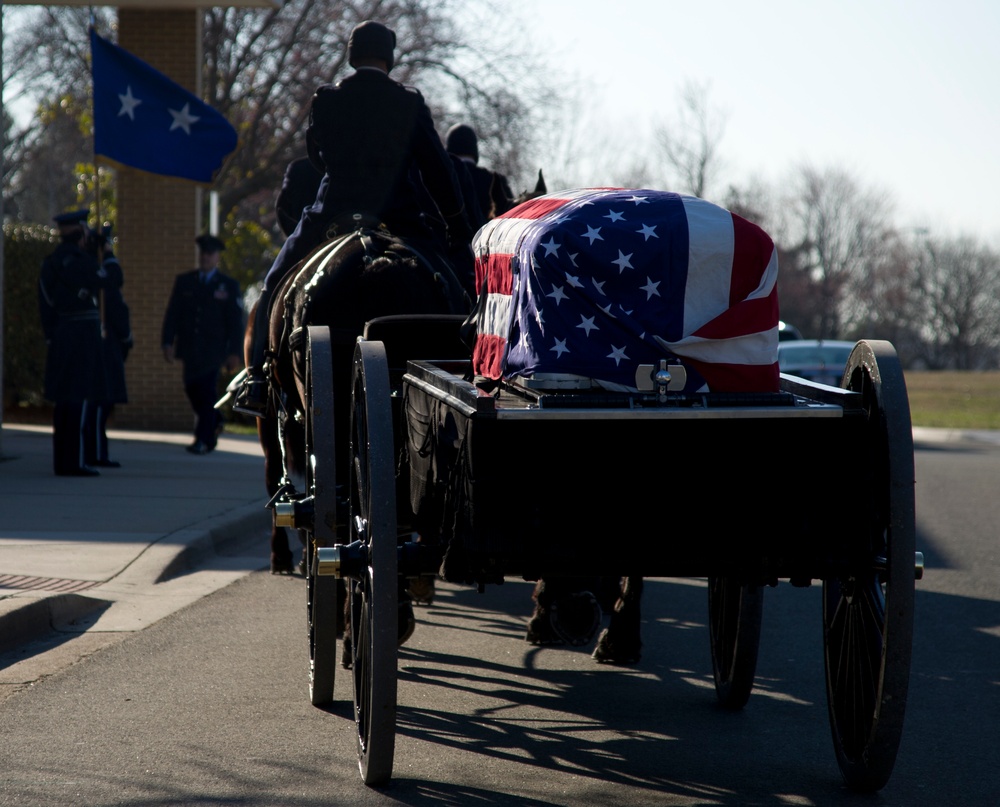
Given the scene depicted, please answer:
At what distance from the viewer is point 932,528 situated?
426 inches

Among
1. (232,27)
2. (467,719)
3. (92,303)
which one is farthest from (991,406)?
(467,719)

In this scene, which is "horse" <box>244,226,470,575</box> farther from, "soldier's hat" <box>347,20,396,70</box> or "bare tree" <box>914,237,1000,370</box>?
"bare tree" <box>914,237,1000,370</box>

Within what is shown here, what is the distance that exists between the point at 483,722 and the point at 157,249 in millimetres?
13599

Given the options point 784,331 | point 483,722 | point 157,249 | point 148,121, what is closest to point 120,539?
point 483,722

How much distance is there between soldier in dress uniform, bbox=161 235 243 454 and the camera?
14.5 m

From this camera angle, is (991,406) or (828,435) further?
(991,406)

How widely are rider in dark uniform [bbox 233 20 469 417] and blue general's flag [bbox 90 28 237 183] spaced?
8.42 meters

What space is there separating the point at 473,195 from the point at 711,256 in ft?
12.1

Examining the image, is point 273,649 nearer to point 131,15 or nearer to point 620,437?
point 620,437

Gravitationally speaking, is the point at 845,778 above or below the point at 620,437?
below

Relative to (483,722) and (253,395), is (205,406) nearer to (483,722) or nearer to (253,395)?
(253,395)

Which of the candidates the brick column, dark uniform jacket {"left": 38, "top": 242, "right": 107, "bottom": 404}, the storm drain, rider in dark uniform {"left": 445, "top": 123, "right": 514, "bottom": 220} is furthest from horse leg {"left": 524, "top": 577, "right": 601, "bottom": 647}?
the brick column

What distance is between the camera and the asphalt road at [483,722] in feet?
13.1

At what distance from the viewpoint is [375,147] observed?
6.42 meters
